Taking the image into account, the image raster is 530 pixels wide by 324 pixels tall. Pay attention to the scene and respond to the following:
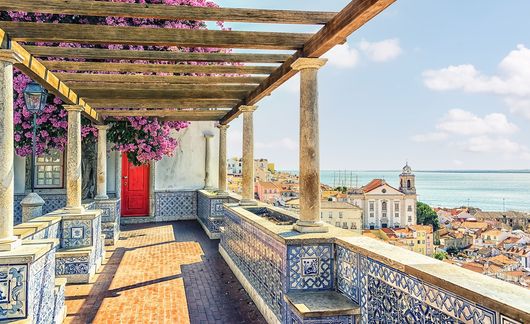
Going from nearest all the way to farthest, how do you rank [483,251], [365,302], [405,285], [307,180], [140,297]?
1. [405,285]
2. [365,302]
3. [307,180]
4. [140,297]
5. [483,251]

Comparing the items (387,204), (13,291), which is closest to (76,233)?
(13,291)

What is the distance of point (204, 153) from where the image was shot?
14.9m

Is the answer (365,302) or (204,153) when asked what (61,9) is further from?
(204,153)

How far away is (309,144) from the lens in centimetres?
436

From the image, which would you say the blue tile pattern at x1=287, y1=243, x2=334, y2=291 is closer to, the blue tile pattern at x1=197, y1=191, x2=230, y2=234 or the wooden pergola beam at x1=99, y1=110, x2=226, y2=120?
the wooden pergola beam at x1=99, y1=110, x2=226, y2=120

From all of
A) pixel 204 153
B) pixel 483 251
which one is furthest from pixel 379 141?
pixel 204 153

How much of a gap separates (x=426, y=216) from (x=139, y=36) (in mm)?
80069

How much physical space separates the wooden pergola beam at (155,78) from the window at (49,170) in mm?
7776

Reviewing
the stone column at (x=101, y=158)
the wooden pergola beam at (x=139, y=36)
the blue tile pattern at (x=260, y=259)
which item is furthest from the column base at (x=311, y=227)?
the stone column at (x=101, y=158)

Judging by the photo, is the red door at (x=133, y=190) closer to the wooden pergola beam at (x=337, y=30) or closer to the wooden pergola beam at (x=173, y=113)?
the wooden pergola beam at (x=173, y=113)

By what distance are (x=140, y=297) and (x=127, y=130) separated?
6449mm

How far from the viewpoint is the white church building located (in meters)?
79.1

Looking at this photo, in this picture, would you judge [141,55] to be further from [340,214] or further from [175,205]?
[340,214]

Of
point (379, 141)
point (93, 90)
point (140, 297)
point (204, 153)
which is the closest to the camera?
point (140, 297)
